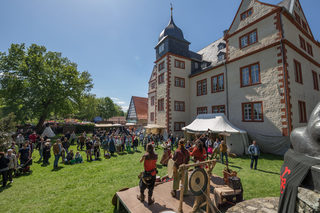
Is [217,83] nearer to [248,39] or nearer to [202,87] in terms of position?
[202,87]

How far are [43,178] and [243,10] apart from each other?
22.0m

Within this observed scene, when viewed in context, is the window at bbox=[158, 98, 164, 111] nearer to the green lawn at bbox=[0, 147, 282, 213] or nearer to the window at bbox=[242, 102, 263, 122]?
the window at bbox=[242, 102, 263, 122]

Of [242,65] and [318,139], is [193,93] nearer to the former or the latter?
[242,65]

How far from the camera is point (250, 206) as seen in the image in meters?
3.85

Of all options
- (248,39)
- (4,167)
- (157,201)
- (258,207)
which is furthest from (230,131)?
(4,167)

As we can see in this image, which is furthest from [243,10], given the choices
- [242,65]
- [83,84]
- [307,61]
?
[83,84]

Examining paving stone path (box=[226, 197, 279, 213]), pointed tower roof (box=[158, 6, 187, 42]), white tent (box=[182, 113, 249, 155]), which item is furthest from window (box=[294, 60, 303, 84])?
pointed tower roof (box=[158, 6, 187, 42])

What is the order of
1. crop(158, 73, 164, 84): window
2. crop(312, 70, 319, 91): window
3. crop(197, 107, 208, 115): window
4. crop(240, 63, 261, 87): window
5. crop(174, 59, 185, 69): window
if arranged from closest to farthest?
crop(240, 63, 261, 87): window < crop(312, 70, 319, 91): window < crop(197, 107, 208, 115): window < crop(174, 59, 185, 69): window < crop(158, 73, 164, 84): window

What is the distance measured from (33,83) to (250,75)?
29080 mm

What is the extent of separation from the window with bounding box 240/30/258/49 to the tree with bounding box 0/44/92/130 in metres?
25.3

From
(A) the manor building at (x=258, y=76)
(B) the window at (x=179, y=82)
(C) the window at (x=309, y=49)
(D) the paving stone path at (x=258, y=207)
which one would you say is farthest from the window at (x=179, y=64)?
(D) the paving stone path at (x=258, y=207)

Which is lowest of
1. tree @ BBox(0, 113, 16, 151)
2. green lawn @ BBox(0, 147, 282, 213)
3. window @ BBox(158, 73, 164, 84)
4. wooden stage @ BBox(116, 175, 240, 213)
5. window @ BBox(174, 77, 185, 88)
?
green lawn @ BBox(0, 147, 282, 213)

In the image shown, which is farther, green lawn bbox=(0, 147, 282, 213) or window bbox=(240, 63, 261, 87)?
window bbox=(240, 63, 261, 87)

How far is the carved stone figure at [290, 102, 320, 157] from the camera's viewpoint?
2.38 metres
